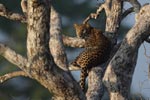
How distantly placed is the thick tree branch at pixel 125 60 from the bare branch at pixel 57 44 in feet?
0.69

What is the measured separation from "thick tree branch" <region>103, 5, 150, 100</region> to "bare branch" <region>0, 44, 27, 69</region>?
1.35 feet

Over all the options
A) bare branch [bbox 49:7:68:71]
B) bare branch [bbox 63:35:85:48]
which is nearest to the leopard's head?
Answer: bare branch [bbox 63:35:85:48]

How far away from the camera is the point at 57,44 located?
2846 millimetres

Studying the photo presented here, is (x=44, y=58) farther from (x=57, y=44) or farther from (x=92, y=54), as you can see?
(x=92, y=54)

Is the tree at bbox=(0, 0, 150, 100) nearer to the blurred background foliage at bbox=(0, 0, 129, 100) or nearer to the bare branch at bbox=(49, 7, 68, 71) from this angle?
the bare branch at bbox=(49, 7, 68, 71)

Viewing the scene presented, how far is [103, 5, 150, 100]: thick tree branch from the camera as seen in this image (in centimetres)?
270

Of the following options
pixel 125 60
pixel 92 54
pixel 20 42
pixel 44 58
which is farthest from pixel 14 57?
pixel 20 42

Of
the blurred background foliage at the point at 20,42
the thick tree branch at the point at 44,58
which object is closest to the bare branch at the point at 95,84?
the thick tree branch at the point at 44,58

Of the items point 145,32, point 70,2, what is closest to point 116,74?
point 145,32

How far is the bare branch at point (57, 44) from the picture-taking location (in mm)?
2756

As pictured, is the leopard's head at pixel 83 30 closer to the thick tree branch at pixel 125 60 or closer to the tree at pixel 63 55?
the tree at pixel 63 55

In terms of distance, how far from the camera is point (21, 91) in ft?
24.5

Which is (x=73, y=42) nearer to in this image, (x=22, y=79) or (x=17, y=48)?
(x=17, y=48)

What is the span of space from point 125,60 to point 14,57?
0.48 meters
